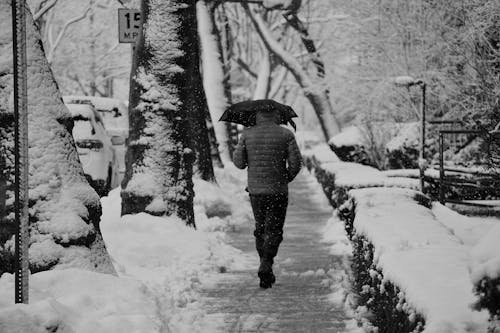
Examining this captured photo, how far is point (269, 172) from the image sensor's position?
25.9 ft

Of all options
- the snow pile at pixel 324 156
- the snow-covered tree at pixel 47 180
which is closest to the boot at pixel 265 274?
the snow-covered tree at pixel 47 180

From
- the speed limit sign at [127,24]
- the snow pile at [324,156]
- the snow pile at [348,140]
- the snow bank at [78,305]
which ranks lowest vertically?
the snow pile at [324,156]

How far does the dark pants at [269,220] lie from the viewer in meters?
7.93

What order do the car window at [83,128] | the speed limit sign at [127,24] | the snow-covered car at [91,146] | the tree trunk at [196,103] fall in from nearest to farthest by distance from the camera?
the tree trunk at [196,103] < the speed limit sign at [127,24] < the snow-covered car at [91,146] < the car window at [83,128]

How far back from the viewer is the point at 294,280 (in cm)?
830

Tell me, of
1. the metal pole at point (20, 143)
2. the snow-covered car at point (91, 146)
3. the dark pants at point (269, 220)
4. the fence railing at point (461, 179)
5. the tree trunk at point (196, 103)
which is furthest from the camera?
the snow-covered car at point (91, 146)

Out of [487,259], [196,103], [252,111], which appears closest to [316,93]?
[196,103]

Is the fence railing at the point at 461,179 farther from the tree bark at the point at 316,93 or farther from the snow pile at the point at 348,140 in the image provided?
the tree bark at the point at 316,93

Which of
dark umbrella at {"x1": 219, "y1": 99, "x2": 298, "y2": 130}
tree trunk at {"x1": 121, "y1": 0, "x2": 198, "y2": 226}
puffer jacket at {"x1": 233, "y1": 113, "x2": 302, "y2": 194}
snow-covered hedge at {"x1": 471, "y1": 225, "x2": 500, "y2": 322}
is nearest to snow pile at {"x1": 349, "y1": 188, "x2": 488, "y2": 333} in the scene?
snow-covered hedge at {"x1": 471, "y1": 225, "x2": 500, "y2": 322}

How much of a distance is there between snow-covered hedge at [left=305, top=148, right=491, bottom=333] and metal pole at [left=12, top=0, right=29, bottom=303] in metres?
2.19

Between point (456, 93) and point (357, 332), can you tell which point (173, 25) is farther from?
point (456, 93)

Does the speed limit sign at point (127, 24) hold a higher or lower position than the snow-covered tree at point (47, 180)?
higher

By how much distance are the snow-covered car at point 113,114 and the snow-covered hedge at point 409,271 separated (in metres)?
9.68

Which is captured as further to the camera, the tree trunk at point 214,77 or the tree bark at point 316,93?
the tree bark at point 316,93
